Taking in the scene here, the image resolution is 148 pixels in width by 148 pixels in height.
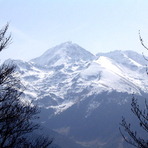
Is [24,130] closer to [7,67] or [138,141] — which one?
[7,67]

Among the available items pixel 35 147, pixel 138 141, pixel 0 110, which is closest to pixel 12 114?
pixel 0 110

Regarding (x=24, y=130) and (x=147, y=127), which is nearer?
(x=147, y=127)

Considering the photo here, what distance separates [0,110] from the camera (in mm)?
18891

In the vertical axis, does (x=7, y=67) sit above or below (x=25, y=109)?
above

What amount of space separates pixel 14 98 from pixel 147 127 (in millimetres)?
8583

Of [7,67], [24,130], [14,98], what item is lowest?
[24,130]

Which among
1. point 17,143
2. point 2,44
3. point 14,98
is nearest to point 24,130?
point 17,143

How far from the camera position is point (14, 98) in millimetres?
20000

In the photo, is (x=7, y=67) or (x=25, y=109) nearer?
(x=7, y=67)

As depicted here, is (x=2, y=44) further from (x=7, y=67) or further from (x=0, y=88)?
(x=0, y=88)

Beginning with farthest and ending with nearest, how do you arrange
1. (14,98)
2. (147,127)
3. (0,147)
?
1. (14,98)
2. (0,147)
3. (147,127)

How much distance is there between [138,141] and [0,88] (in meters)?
9.87

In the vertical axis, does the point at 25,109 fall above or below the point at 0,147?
above

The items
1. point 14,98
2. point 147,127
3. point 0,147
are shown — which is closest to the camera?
point 147,127
